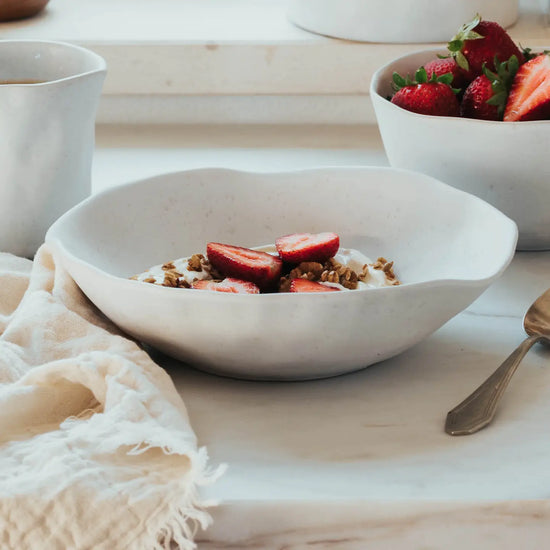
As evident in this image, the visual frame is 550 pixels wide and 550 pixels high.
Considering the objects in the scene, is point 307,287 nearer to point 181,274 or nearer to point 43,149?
point 181,274

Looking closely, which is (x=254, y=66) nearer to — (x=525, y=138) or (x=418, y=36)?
(x=418, y=36)

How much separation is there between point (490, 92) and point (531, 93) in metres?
0.04

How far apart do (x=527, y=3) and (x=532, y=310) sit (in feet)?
2.88

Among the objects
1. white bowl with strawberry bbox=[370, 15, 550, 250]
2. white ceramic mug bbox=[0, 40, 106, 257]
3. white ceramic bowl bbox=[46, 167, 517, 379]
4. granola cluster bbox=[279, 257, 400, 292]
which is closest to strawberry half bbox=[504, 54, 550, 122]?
white bowl with strawberry bbox=[370, 15, 550, 250]

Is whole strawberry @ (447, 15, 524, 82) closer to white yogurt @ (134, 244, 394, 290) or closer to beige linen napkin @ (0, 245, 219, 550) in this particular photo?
white yogurt @ (134, 244, 394, 290)

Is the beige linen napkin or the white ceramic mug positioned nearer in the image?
the beige linen napkin

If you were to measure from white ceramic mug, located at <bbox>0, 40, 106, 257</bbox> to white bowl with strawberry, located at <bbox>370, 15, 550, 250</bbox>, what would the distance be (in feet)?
0.89

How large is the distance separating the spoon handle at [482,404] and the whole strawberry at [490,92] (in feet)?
0.95

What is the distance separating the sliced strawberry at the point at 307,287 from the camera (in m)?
0.67

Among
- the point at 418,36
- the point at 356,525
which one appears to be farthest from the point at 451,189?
the point at 418,36

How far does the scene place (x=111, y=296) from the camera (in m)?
0.65

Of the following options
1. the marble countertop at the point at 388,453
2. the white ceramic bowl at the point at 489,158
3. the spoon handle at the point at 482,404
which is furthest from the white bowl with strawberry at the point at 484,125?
the spoon handle at the point at 482,404

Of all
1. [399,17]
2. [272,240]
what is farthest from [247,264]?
[399,17]

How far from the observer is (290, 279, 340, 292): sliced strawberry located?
670mm
